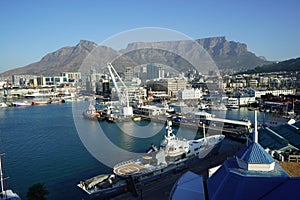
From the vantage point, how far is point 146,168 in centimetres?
539

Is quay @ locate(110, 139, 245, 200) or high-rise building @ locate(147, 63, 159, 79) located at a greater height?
high-rise building @ locate(147, 63, 159, 79)

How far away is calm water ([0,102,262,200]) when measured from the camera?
5559mm

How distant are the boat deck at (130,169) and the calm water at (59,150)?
2.38 ft

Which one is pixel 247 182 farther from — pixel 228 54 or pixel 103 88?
pixel 228 54

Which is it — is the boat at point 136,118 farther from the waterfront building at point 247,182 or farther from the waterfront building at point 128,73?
the waterfront building at point 128,73

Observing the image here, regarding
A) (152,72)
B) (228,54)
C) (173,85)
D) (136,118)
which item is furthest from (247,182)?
(228,54)

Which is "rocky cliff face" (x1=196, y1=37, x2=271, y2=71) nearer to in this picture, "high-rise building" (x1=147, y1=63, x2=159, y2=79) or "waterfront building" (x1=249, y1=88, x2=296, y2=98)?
"high-rise building" (x1=147, y1=63, x2=159, y2=79)

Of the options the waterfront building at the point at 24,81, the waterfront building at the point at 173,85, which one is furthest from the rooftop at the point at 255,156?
the waterfront building at the point at 24,81

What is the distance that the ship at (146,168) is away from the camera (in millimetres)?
4844

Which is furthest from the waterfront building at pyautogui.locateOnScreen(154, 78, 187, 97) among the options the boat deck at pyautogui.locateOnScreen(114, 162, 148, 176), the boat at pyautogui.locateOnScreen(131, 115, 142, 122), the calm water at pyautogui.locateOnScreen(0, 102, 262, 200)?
the boat deck at pyautogui.locateOnScreen(114, 162, 148, 176)

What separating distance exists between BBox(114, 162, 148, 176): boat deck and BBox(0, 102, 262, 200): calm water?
724 mm

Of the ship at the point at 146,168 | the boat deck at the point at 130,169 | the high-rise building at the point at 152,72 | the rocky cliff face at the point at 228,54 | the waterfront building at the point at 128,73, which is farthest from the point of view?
the rocky cliff face at the point at 228,54

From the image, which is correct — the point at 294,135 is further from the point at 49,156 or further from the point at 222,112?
the point at 222,112

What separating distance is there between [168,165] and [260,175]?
300cm
